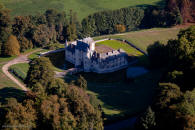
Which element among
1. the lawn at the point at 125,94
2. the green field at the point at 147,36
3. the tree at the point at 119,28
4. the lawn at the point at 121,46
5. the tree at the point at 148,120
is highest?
the tree at the point at 119,28

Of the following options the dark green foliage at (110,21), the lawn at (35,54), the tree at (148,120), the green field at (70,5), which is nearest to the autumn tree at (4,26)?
the lawn at (35,54)

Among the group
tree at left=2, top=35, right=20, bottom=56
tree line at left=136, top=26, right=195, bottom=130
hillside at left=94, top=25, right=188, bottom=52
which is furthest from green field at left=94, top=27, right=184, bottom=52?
tree at left=2, top=35, right=20, bottom=56

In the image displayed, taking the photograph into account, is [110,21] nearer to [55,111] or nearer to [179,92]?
[179,92]

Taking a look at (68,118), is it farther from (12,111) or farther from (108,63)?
(108,63)

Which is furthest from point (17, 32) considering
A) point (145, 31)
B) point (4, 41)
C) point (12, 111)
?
point (12, 111)

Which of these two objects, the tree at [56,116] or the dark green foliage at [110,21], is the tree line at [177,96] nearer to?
the tree at [56,116]

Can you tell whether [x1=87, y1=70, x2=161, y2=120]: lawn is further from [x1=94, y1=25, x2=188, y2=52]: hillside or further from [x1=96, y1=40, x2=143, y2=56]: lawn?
[x1=94, y1=25, x2=188, y2=52]: hillside
